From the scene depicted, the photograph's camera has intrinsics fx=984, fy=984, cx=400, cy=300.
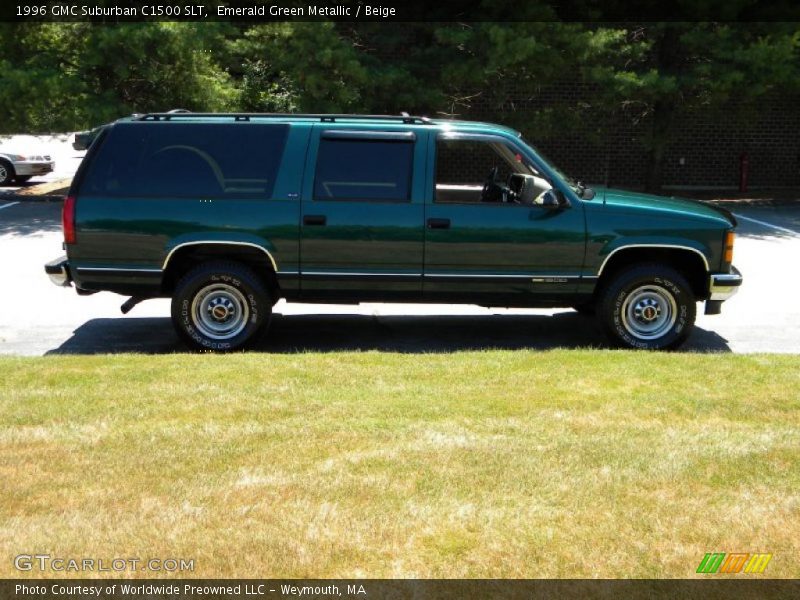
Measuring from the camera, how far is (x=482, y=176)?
875 centimetres

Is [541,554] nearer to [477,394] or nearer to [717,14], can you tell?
[477,394]

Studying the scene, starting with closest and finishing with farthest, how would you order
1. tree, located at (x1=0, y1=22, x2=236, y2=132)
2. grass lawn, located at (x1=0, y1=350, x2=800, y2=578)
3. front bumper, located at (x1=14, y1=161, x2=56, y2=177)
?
grass lawn, located at (x1=0, y1=350, x2=800, y2=578), tree, located at (x1=0, y1=22, x2=236, y2=132), front bumper, located at (x1=14, y1=161, x2=56, y2=177)

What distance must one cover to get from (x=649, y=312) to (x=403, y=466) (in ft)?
13.6

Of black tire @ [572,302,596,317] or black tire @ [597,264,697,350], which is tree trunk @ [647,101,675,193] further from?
black tire @ [597,264,697,350]

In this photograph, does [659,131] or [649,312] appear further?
[659,131]

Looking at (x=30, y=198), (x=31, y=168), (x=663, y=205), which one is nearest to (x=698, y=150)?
(x=30, y=198)

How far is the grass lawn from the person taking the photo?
13.0 feet

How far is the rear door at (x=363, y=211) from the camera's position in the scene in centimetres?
815

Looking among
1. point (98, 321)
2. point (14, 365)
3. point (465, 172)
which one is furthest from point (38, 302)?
point (465, 172)

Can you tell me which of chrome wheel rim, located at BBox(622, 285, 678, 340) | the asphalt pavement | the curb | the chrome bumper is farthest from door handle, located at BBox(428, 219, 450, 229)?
the curb

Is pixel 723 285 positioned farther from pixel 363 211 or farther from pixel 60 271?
pixel 60 271

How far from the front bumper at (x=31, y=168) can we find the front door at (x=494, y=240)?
666 inches

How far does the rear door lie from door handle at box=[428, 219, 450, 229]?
0.29 ft

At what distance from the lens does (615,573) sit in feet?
12.4
